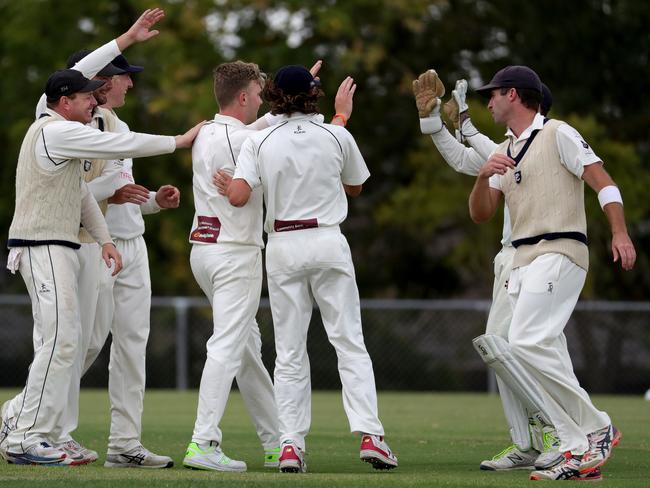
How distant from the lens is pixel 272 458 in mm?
8500

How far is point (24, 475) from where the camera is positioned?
23.9 ft

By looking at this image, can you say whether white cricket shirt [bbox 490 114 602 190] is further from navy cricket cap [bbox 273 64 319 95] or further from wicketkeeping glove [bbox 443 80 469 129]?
navy cricket cap [bbox 273 64 319 95]

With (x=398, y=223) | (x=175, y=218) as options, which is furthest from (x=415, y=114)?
(x=175, y=218)

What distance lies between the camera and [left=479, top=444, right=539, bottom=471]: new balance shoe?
845 centimetres

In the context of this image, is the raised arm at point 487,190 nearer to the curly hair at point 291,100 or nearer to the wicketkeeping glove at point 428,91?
the wicketkeeping glove at point 428,91

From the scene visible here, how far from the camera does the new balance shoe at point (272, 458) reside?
845cm

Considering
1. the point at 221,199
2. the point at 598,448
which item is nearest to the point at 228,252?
the point at 221,199

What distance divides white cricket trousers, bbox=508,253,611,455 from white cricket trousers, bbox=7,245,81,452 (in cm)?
270

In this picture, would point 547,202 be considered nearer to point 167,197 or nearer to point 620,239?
point 620,239

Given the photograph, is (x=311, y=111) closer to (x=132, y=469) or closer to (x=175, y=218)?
(x=132, y=469)

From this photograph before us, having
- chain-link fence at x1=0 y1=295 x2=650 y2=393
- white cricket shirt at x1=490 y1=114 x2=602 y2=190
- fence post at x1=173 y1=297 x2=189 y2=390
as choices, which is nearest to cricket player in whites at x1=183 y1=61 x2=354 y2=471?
white cricket shirt at x1=490 y1=114 x2=602 y2=190

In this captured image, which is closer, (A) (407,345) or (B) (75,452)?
(B) (75,452)

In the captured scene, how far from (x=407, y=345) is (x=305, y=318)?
1400 centimetres

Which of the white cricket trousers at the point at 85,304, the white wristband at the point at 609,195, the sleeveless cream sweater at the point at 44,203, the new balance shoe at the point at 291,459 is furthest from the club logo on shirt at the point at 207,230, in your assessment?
the white wristband at the point at 609,195
